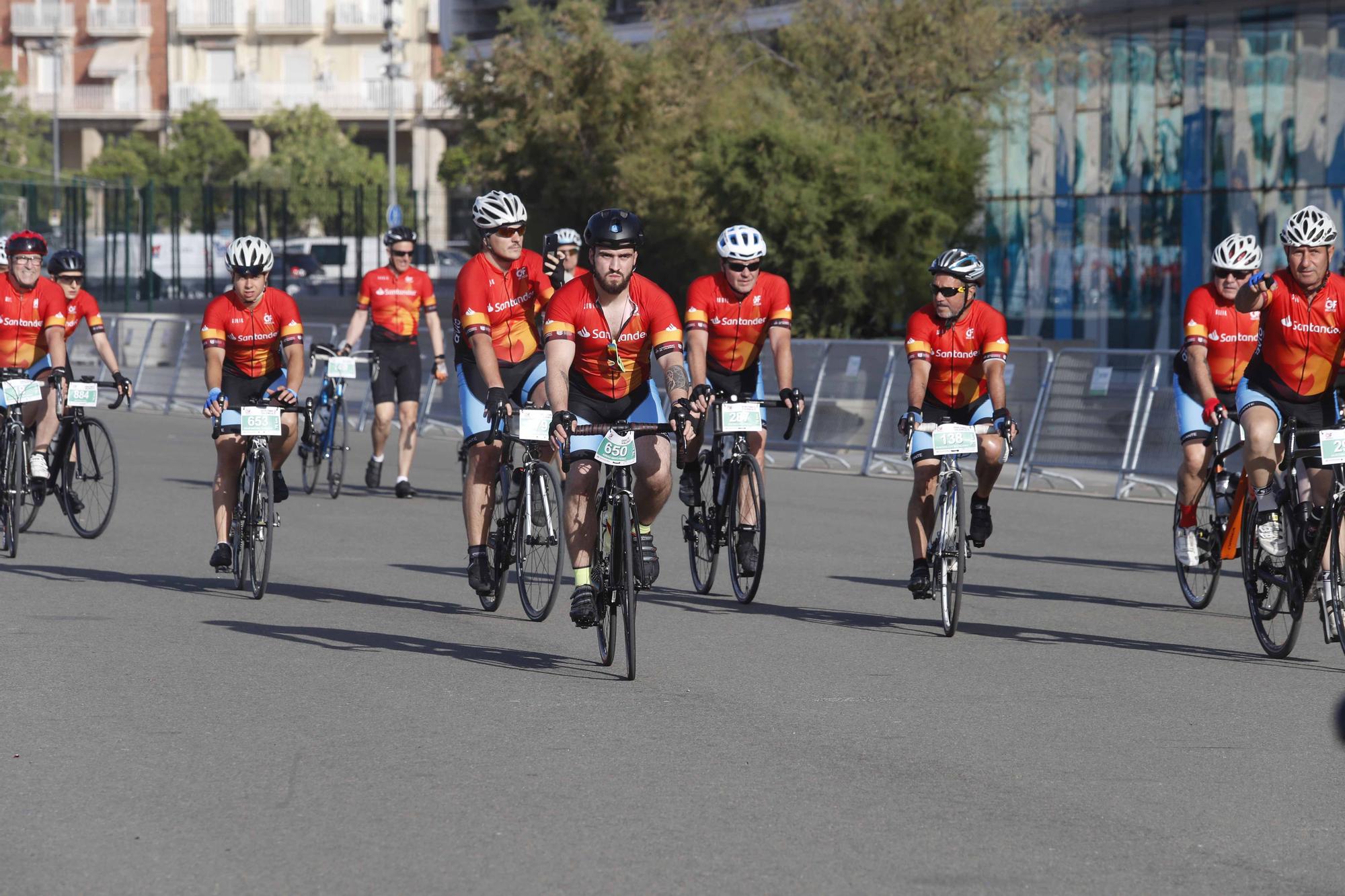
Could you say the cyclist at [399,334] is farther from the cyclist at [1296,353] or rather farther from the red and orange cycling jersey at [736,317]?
the cyclist at [1296,353]

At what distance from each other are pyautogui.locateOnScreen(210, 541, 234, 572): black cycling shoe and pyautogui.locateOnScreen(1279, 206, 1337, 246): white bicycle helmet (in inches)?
220

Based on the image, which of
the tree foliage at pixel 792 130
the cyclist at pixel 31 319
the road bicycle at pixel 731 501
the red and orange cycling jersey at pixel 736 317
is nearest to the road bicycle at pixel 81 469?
the cyclist at pixel 31 319

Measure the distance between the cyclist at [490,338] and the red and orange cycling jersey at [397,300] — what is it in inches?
226

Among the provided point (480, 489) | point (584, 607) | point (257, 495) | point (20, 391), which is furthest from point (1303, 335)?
point (20, 391)

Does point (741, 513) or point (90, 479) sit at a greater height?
point (741, 513)

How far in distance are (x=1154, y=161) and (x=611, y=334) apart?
3217 centimetres

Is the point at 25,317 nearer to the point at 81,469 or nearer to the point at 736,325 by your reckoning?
the point at 81,469

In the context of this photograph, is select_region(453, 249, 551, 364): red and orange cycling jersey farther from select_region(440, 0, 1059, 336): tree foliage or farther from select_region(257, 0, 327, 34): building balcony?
select_region(257, 0, 327, 34): building balcony

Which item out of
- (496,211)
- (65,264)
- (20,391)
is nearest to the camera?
(496,211)

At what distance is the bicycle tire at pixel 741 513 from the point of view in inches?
416

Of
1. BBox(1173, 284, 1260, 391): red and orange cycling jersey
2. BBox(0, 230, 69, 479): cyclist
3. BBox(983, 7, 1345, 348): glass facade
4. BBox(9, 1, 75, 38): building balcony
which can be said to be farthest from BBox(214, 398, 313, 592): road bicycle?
BBox(9, 1, 75, 38): building balcony

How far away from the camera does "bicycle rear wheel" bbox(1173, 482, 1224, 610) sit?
10789mm

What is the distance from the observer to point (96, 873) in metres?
5.41

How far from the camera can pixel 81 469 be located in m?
13.5
